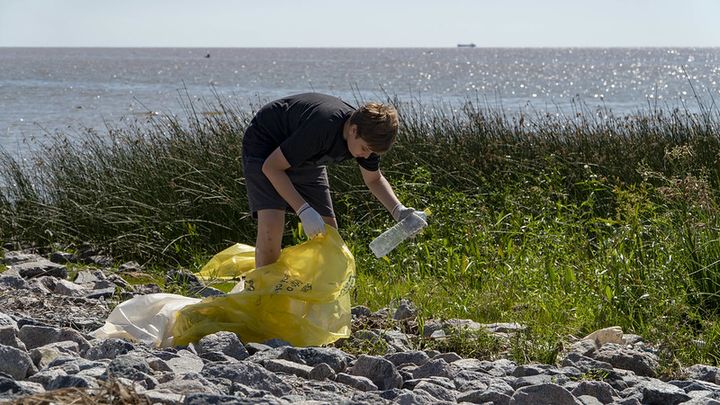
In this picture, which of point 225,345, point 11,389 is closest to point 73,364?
point 11,389

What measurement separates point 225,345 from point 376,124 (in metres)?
1.19

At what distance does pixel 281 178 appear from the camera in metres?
4.92

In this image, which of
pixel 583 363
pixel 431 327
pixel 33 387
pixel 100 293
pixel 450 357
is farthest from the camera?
pixel 100 293

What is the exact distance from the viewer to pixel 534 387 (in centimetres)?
373

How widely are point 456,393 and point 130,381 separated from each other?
121 cm

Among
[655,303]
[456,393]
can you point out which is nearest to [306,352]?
[456,393]

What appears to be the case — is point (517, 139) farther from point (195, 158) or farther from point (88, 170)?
point (88, 170)

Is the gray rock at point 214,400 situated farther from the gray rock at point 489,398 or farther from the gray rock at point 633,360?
the gray rock at point 633,360

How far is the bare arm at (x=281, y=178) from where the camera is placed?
16.1ft

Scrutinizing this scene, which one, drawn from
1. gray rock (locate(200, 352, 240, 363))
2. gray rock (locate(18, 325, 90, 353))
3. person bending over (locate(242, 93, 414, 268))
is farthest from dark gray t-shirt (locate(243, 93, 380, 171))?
gray rock (locate(18, 325, 90, 353))

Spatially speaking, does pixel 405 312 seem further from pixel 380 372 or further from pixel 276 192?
pixel 380 372

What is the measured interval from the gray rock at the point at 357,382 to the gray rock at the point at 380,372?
0.24 feet

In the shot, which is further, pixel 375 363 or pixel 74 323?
pixel 74 323

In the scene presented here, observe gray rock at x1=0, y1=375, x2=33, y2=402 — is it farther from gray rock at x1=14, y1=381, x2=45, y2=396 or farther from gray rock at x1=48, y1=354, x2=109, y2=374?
gray rock at x1=48, y1=354, x2=109, y2=374
